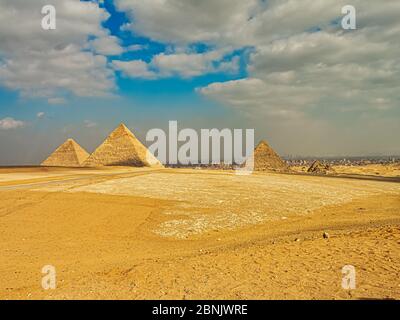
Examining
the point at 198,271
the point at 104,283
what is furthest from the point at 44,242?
the point at 198,271

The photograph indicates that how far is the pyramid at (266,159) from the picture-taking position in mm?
76969

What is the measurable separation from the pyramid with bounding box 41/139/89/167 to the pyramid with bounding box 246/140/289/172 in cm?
4353

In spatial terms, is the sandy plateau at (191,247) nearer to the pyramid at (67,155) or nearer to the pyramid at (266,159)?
the pyramid at (266,159)

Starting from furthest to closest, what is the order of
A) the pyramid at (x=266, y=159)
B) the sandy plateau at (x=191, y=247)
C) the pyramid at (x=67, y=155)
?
1. the pyramid at (x=67, y=155)
2. the pyramid at (x=266, y=159)
3. the sandy plateau at (x=191, y=247)

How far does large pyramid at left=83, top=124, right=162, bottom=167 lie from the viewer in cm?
7762

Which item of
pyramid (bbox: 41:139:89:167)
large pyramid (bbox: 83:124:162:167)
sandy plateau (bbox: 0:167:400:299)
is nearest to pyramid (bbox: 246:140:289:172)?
large pyramid (bbox: 83:124:162:167)

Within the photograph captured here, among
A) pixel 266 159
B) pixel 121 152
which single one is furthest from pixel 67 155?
pixel 266 159

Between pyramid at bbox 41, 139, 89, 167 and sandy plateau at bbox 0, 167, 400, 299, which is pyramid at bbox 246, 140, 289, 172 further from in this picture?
sandy plateau at bbox 0, 167, 400, 299

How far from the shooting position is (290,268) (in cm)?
773

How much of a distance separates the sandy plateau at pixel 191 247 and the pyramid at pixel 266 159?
191 ft

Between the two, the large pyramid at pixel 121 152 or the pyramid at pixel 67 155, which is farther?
the pyramid at pixel 67 155

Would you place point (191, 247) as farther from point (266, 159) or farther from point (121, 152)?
point (121, 152)

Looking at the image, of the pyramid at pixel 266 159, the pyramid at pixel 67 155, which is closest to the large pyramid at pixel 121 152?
the pyramid at pixel 67 155
